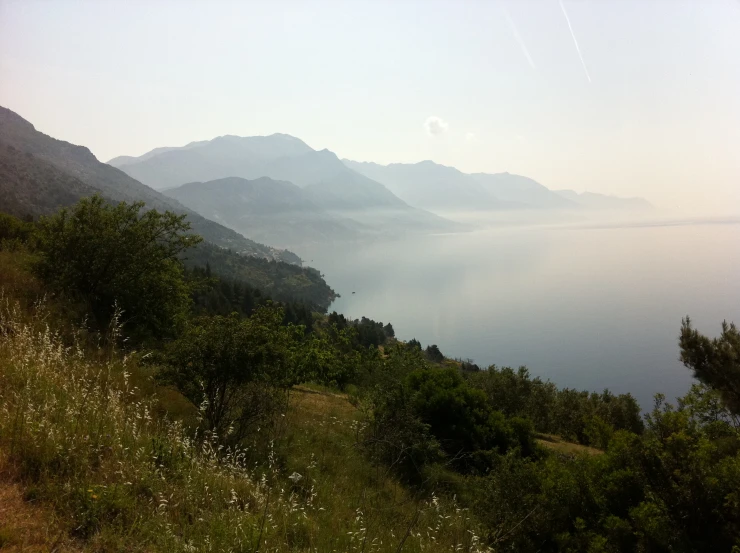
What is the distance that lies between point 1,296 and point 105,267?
120 inches

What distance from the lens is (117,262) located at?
10625mm

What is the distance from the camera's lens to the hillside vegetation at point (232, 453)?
3.13m

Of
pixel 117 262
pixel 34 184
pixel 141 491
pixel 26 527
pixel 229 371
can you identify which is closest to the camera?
pixel 26 527

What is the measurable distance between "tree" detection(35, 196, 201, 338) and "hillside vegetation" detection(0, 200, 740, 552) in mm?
56

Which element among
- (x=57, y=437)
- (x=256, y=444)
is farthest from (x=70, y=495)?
(x=256, y=444)

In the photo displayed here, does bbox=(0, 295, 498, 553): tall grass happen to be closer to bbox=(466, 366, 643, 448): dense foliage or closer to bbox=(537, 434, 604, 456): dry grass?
bbox=(537, 434, 604, 456): dry grass

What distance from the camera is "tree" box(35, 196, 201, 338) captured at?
9906mm

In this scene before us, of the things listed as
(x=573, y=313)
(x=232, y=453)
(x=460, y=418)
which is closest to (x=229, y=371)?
(x=232, y=453)

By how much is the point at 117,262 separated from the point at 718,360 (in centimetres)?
2198

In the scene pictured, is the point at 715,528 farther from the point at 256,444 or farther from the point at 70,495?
the point at 70,495

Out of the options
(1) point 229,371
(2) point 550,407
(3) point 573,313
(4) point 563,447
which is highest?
(1) point 229,371

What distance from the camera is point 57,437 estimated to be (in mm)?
3291

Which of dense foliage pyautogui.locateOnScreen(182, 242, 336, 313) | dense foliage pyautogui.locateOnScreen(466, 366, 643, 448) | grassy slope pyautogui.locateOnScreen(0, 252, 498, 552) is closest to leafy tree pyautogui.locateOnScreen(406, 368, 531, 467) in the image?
grassy slope pyautogui.locateOnScreen(0, 252, 498, 552)

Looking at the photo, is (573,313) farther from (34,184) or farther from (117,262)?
(34,184)
